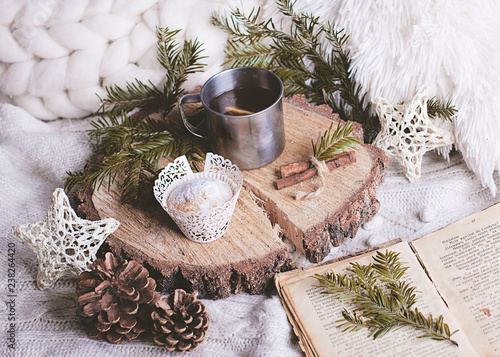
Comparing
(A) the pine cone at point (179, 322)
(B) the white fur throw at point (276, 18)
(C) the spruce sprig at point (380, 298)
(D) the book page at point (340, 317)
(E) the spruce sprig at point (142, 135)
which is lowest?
(D) the book page at point (340, 317)

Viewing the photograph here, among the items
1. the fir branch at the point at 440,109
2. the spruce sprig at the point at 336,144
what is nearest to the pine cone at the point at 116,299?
the spruce sprig at the point at 336,144

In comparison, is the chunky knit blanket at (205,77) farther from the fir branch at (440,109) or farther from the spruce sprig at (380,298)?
the spruce sprig at (380,298)

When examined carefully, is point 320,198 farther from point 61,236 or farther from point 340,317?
point 61,236

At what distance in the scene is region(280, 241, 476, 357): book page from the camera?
81 cm

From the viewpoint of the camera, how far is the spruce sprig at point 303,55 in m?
1.13

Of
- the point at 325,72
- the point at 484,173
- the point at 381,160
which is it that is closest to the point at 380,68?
the point at 325,72

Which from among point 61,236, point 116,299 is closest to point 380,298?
point 116,299

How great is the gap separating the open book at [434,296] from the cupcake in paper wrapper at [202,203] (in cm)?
17

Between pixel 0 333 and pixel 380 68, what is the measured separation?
38.7 inches

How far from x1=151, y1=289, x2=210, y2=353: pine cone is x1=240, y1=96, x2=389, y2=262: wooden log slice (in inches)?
10.0

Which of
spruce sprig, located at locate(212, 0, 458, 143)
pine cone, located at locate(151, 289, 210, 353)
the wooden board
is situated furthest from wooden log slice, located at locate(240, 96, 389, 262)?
pine cone, located at locate(151, 289, 210, 353)

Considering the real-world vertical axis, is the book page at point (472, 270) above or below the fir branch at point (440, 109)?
below

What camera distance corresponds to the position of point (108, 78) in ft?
3.88

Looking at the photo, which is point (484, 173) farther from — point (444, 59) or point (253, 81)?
point (253, 81)
